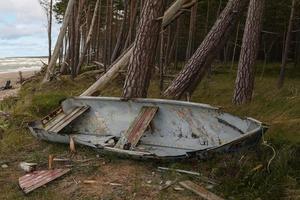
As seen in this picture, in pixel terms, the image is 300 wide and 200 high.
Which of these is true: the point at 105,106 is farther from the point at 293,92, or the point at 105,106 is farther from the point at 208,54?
the point at 293,92

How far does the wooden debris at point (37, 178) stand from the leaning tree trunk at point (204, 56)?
205 inches

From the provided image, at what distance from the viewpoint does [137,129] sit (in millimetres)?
8609

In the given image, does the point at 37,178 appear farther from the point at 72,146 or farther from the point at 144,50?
the point at 144,50

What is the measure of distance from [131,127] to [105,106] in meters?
1.25

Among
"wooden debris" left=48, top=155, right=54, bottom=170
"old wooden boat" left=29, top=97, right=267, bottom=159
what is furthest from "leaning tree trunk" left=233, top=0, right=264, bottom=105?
"wooden debris" left=48, top=155, right=54, bottom=170

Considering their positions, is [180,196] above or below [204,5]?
below

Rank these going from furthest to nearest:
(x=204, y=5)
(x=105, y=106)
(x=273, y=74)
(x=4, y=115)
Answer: (x=204, y=5), (x=273, y=74), (x=4, y=115), (x=105, y=106)

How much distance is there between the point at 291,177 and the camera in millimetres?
6266

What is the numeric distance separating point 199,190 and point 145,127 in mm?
2545

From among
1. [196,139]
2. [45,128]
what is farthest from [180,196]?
[45,128]

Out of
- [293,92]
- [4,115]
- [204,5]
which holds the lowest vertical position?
[4,115]

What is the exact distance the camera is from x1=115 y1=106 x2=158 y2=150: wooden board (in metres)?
8.25

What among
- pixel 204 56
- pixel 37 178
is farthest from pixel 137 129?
pixel 204 56

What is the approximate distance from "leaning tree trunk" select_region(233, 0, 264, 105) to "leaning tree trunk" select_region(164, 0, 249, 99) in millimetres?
519
